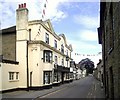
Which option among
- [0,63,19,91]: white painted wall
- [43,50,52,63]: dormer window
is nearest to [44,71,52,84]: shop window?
[43,50,52,63]: dormer window

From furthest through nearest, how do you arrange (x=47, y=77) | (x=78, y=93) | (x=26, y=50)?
1. (x=47, y=77)
2. (x=26, y=50)
3. (x=78, y=93)

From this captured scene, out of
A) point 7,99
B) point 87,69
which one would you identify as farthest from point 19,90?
point 87,69

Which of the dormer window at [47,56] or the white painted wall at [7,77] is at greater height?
the dormer window at [47,56]

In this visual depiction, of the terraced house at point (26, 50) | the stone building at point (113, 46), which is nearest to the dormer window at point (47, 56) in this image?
the terraced house at point (26, 50)

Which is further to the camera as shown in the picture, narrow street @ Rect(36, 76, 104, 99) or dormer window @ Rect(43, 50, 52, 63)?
dormer window @ Rect(43, 50, 52, 63)

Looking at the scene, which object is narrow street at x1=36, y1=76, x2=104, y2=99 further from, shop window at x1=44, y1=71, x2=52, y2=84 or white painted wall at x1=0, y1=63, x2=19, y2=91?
white painted wall at x1=0, y1=63, x2=19, y2=91

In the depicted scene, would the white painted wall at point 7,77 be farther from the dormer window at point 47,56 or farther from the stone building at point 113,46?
the stone building at point 113,46

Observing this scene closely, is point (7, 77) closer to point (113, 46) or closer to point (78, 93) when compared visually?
point (78, 93)

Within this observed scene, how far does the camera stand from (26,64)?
108 feet

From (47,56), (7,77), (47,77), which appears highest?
(47,56)

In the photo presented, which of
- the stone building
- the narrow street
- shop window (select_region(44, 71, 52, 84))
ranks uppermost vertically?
the stone building

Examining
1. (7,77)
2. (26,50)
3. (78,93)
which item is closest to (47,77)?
(26,50)

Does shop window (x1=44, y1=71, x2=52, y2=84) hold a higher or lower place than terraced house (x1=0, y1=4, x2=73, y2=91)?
lower

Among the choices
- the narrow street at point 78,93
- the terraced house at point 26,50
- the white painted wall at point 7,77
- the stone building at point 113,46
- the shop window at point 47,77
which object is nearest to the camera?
the stone building at point 113,46
